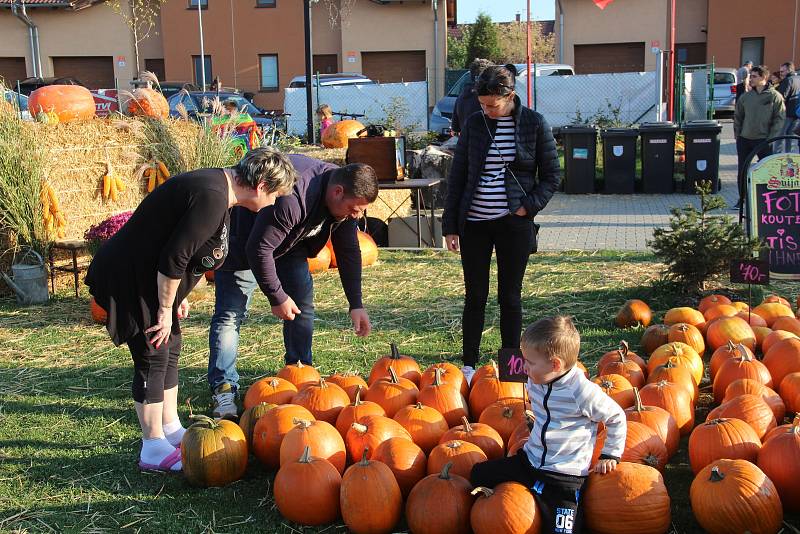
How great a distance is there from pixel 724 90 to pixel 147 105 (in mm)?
23544

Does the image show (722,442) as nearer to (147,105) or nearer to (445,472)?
(445,472)

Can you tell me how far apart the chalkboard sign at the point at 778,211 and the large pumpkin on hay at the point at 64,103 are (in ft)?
22.0

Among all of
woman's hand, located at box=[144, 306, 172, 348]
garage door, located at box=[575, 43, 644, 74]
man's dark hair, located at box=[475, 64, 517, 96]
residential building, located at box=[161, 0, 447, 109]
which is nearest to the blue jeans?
woman's hand, located at box=[144, 306, 172, 348]

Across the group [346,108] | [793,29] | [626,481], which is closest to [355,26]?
[346,108]

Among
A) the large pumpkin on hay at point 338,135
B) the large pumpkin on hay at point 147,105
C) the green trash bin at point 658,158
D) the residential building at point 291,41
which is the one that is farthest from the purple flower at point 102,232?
the residential building at point 291,41

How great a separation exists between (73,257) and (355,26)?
2773 centimetres

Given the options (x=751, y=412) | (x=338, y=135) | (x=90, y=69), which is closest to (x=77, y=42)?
(x=90, y=69)

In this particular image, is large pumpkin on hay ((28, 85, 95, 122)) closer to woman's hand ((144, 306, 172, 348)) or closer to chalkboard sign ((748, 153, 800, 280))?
woman's hand ((144, 306, 172, 348))

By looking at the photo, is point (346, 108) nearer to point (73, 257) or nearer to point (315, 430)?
point (73, 257)

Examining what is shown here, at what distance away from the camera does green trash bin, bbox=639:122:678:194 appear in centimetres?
1345

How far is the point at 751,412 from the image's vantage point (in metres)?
3.59

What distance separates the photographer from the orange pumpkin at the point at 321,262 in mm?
8188

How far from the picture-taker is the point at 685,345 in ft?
15.2

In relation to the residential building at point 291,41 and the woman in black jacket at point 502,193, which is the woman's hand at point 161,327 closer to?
the woman in black jacket at point 502,193
